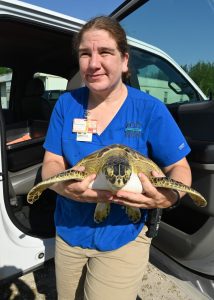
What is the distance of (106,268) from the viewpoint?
185cm

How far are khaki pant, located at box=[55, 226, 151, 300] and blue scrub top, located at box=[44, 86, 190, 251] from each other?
5 centimetres

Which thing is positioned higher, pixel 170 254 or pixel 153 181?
pixel 153 181

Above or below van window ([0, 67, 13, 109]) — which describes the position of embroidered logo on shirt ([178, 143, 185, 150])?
below

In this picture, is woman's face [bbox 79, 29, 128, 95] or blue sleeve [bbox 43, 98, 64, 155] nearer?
woman's face [bbox 79, 29, 128, 95]

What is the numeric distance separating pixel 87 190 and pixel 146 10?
1.80 m

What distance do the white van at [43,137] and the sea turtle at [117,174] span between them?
0.52 m

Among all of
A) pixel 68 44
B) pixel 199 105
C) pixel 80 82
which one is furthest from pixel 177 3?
pixel 68 44

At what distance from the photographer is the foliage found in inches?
108

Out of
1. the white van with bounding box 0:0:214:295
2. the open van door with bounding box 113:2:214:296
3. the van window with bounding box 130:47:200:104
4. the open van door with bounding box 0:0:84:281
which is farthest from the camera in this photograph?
the van window with bounding box 130:47:200:104

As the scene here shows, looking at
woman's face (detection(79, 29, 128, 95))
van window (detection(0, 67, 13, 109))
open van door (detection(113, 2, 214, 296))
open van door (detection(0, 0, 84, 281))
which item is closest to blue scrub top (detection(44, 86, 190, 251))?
woman's face (detection(79, 29, 128, 95))

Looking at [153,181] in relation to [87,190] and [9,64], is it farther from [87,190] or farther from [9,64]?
[9,64]

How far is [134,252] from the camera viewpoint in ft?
6.24

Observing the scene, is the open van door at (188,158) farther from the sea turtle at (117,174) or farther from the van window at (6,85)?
the van window at (6,85)

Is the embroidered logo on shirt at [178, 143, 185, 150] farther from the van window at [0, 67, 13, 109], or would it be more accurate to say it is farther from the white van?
the van window at [0, 67, 13, 109]
